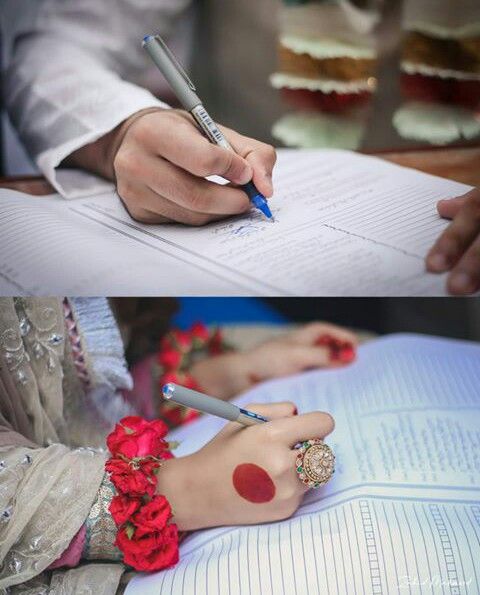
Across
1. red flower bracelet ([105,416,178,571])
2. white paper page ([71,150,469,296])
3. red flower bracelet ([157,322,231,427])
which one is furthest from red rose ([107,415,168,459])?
red flower bracelet ([157,322,231,427])

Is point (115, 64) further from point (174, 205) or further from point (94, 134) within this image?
point (174, 205)

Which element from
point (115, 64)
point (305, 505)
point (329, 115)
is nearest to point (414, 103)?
point (329, 115)

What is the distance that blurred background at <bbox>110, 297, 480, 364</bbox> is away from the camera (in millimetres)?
1070

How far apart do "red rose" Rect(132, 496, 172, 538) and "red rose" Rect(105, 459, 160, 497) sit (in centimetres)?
1

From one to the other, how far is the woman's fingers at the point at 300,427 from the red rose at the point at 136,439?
11cm

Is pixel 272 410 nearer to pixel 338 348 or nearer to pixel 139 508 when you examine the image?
pixel 139 508

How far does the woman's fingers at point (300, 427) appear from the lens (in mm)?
737

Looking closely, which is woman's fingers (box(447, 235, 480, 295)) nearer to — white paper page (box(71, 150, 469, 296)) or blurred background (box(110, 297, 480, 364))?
white paper page (box(71, 150, 469, 296))

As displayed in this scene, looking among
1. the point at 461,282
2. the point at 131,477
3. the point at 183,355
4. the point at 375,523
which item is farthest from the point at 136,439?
the point at 183,355

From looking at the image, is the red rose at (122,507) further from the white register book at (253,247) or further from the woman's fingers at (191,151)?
the woman's fingers at (191,151)

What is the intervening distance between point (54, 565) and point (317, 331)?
57 centimetres

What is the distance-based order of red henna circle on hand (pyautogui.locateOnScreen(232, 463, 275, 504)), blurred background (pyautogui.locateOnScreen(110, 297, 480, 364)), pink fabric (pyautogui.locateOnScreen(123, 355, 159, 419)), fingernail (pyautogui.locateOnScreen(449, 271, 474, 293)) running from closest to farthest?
fingernail (pyautogui.locateOnScreen(449, 271, 474, 293))
red henna circle on hand (pyautogui.locateOnScreen(232, 463, 275, 504))
pink fabric (pyautogui.locateOnScreen(123, 355, 159, 419))
blurred background (pyautogui.locateOnScreen(110, 297, 480, 364))

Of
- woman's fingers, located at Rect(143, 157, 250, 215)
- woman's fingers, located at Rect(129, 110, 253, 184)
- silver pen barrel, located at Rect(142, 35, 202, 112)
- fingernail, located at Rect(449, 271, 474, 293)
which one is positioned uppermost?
silver pen barrel, located at Rect(142, 35, 202, 112)

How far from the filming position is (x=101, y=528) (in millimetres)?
733
